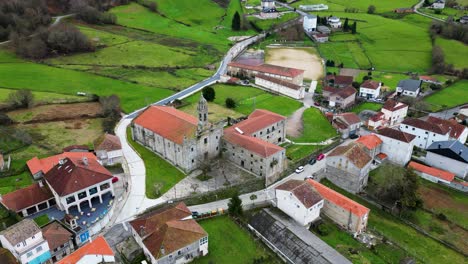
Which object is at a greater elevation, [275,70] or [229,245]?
[275,70]

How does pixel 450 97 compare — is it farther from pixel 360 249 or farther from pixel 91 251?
pixel 91 251

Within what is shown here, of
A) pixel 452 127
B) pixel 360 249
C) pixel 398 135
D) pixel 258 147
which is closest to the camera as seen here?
pixel 360 249

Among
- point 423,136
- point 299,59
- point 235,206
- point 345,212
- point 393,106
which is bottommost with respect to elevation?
point 345,212

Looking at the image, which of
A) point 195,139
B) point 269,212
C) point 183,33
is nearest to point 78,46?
point 183,33

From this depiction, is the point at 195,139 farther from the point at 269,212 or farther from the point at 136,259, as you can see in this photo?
the point at 136,259

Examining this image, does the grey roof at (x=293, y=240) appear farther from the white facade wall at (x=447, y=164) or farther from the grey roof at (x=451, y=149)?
the grey roof at (x=451, y=149)

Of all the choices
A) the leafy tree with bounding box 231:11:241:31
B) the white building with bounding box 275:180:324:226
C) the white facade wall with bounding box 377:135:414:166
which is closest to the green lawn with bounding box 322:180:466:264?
the white building with bounding box 275:180:324:226

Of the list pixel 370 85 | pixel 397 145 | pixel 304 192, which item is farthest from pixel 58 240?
pixel 370 85
